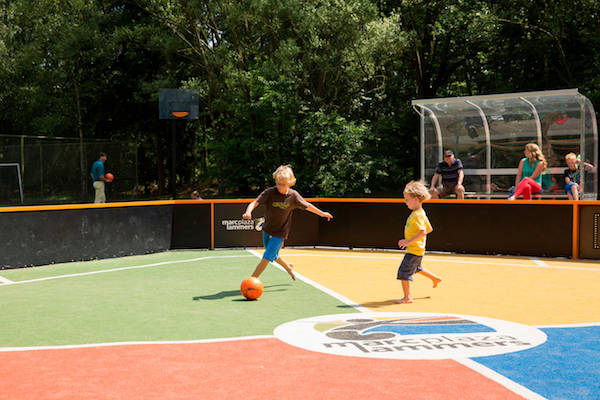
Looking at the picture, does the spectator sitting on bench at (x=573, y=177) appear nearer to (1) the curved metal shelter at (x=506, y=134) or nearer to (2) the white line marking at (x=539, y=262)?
(1) the curved metal shelter at (x=506, y=134)

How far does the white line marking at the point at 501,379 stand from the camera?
5139mm

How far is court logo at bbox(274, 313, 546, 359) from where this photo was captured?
21.6ft

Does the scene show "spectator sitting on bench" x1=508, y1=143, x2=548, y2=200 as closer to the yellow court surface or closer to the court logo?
the yellow court surface

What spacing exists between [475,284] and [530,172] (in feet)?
20.1

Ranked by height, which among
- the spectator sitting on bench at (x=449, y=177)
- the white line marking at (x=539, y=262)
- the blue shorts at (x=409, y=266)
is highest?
the spectator sitting on bench at (x=449, y=177)

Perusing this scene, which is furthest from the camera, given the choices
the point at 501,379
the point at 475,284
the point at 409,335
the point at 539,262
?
the point at 539,262

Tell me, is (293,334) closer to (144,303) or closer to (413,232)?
(413,232)

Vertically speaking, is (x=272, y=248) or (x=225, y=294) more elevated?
(x=272, y=248)

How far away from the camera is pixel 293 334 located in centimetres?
741

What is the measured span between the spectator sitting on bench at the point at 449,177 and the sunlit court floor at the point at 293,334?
13.9ft

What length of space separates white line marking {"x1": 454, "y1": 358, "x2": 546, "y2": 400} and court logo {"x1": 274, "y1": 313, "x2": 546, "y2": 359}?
9.8 inches

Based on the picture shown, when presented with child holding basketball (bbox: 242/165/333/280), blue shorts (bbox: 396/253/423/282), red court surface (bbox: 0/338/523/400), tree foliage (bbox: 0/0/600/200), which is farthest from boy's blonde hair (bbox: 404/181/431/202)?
tree foliage (bbox: 0/0/600/200)

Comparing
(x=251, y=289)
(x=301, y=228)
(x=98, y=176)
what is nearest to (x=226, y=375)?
(x=251, y=289)

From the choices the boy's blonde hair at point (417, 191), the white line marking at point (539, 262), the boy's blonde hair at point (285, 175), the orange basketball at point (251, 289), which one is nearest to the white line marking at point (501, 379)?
the boy's blonde hair at point (417, 191)
